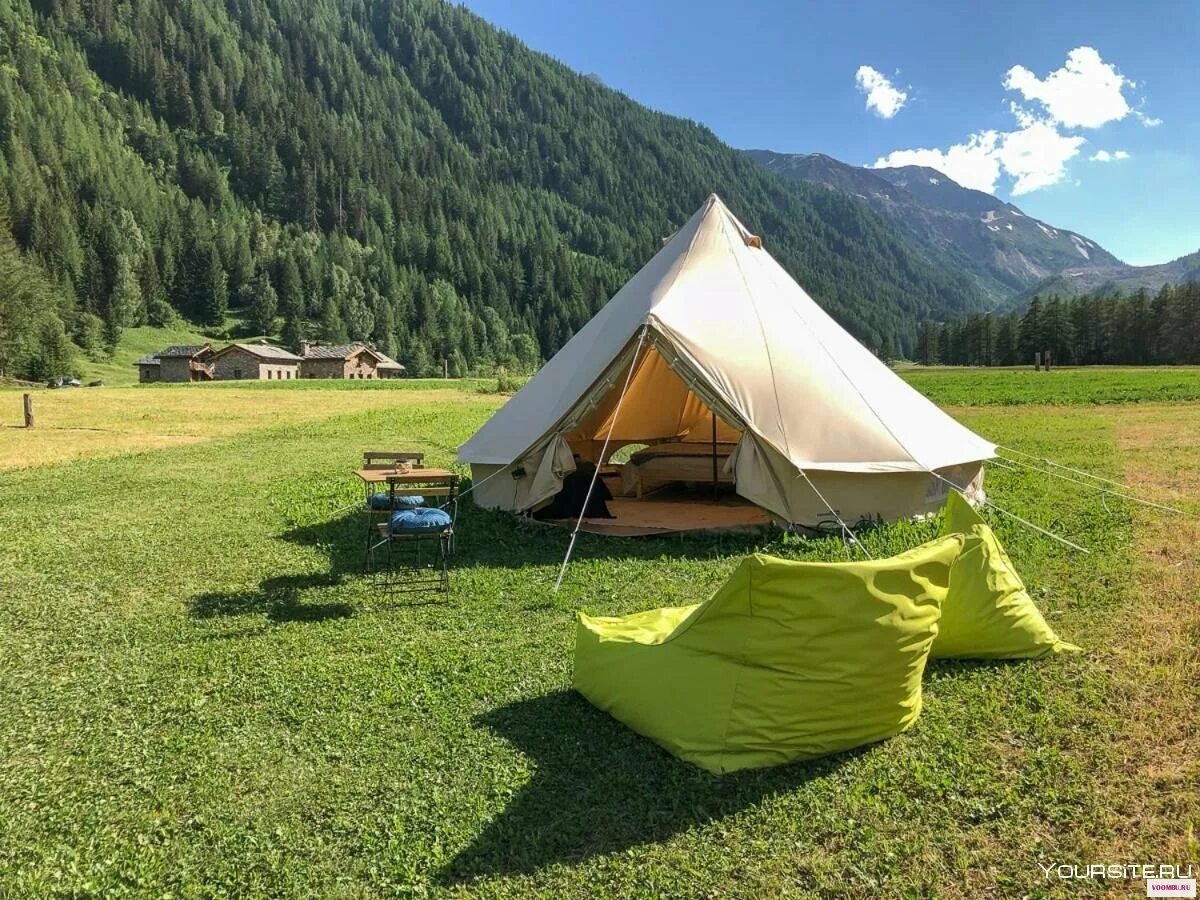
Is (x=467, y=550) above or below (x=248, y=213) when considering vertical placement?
below

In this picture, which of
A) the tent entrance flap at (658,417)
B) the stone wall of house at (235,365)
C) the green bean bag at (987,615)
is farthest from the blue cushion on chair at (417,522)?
the stone wall of house at (235,365)

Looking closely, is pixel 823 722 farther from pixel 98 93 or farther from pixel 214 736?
pixel 98 93

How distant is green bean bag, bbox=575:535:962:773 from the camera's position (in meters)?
4.15

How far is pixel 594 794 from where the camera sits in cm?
406

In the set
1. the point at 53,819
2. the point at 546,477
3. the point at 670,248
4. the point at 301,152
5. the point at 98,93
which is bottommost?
the point at 53,819

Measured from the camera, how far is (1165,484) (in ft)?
41.1

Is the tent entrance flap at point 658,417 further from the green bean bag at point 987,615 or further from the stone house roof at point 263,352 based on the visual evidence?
the stone house roof at point 263,352

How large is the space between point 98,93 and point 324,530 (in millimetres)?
192785

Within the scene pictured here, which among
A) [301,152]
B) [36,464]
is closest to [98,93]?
[301,152]

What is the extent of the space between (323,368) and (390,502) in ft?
301

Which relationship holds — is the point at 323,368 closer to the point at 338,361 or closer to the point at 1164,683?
the point at 338,361

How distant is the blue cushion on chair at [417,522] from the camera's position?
7039mm

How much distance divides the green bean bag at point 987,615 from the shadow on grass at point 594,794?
1.65m

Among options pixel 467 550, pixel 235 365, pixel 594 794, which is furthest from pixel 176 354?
pixel 594 794
